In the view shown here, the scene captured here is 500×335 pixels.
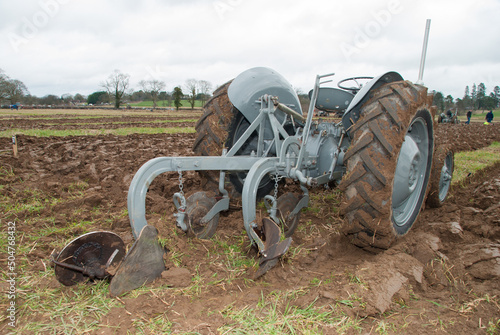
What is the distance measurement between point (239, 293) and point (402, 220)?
1.95 metres

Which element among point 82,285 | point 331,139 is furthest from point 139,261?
point 331,139

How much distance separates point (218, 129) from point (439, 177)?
8.53 ft

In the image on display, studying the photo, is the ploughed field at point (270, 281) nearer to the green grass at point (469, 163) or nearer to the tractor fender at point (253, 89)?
the tractor fender at point (253, 89)

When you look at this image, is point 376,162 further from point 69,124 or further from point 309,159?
point 69,124

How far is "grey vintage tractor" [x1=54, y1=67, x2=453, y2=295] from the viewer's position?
2494 mm

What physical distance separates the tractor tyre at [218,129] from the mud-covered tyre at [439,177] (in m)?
2.22

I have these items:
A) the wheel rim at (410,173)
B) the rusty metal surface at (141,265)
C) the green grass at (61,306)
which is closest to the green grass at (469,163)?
the wheel rim at (410,173)

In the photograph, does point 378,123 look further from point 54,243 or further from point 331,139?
point 54,243

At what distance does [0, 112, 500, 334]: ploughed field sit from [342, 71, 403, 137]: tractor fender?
1.12 m

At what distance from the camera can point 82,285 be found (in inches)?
91.9

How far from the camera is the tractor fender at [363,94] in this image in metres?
2.91

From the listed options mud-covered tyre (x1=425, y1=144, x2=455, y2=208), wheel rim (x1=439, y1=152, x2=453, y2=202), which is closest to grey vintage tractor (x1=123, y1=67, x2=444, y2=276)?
mud-covered tyre (x1=425, y1=144, x2=455, y2=208)

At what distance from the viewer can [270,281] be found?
98.1 inches

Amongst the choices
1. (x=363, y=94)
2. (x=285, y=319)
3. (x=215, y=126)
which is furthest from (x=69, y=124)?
(x=285, y=319)
